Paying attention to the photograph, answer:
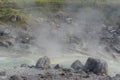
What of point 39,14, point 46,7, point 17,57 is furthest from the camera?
point 46,7

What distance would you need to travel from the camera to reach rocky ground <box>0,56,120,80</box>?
2530 inches

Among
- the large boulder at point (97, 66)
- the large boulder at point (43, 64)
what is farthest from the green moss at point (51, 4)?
the large boulder at point (97, 66)

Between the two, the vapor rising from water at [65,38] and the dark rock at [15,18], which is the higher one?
the dark rock at [15,18]

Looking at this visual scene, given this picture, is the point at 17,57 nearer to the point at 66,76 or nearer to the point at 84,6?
the point at 66,76

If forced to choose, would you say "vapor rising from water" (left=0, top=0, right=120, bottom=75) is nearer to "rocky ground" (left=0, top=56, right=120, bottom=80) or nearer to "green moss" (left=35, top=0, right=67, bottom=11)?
"green moss" (left=35, top=0, right=67, bottom=11)

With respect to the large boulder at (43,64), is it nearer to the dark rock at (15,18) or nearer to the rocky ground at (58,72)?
the rocky ground at (58,72)

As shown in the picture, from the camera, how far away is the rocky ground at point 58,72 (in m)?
64.2

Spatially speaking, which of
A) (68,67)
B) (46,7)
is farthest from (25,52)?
(46,7)

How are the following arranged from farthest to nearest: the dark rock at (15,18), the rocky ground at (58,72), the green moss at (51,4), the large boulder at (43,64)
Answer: the green moss at (51,4)
the dark rock at (15,18)
the large boulder at (43,64)
the rocky ground at (58,72)

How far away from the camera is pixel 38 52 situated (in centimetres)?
8769

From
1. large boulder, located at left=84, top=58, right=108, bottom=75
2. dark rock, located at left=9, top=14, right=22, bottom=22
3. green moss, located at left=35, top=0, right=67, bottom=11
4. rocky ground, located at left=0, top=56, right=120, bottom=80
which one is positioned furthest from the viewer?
green moss, located at left=35, top=0, right=67, bottom=11

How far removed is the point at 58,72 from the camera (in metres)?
67.7

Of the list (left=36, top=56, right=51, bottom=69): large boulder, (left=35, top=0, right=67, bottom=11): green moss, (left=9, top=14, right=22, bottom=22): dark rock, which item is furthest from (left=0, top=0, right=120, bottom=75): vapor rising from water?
(left=36, top=56, right=51, bottom=69): large boulder

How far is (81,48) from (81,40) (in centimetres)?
508
